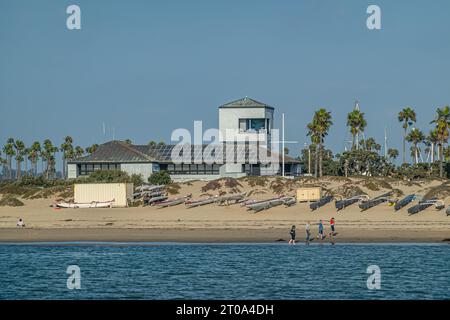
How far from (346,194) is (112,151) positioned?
101ft

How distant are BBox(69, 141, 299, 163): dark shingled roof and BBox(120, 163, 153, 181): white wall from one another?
1.28 feet

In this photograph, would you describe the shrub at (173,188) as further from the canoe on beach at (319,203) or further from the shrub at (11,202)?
the canoe on beach at (319,203)

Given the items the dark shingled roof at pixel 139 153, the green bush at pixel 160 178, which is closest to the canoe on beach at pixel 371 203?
the green bush at pixel 160 178

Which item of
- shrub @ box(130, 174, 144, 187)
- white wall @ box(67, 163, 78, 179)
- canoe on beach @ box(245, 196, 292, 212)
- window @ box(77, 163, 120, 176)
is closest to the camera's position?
canoe on beach @ box(245, 196, 292, 212)

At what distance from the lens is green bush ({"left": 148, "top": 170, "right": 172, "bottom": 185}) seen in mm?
81312

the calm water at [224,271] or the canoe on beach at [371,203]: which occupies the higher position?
the canoe on beach at [371,203]

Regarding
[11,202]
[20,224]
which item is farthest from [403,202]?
[11,202]

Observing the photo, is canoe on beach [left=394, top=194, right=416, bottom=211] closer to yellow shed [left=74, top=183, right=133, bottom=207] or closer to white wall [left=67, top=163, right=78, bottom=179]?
yellow shed [left=74, top=183, right=133, bottom=207]

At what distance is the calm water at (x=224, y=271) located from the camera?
3916 cm

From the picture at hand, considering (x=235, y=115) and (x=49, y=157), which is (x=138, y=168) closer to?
(x=235, y=115)

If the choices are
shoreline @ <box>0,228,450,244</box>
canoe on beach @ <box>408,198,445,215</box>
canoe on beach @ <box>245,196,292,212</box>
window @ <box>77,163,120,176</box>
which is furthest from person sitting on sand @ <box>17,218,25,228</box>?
canoe on beach @ <box>408,198,445,215</box>

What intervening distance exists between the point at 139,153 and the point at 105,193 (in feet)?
68.4

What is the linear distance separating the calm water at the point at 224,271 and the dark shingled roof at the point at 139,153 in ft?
109

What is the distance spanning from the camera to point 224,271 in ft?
148
